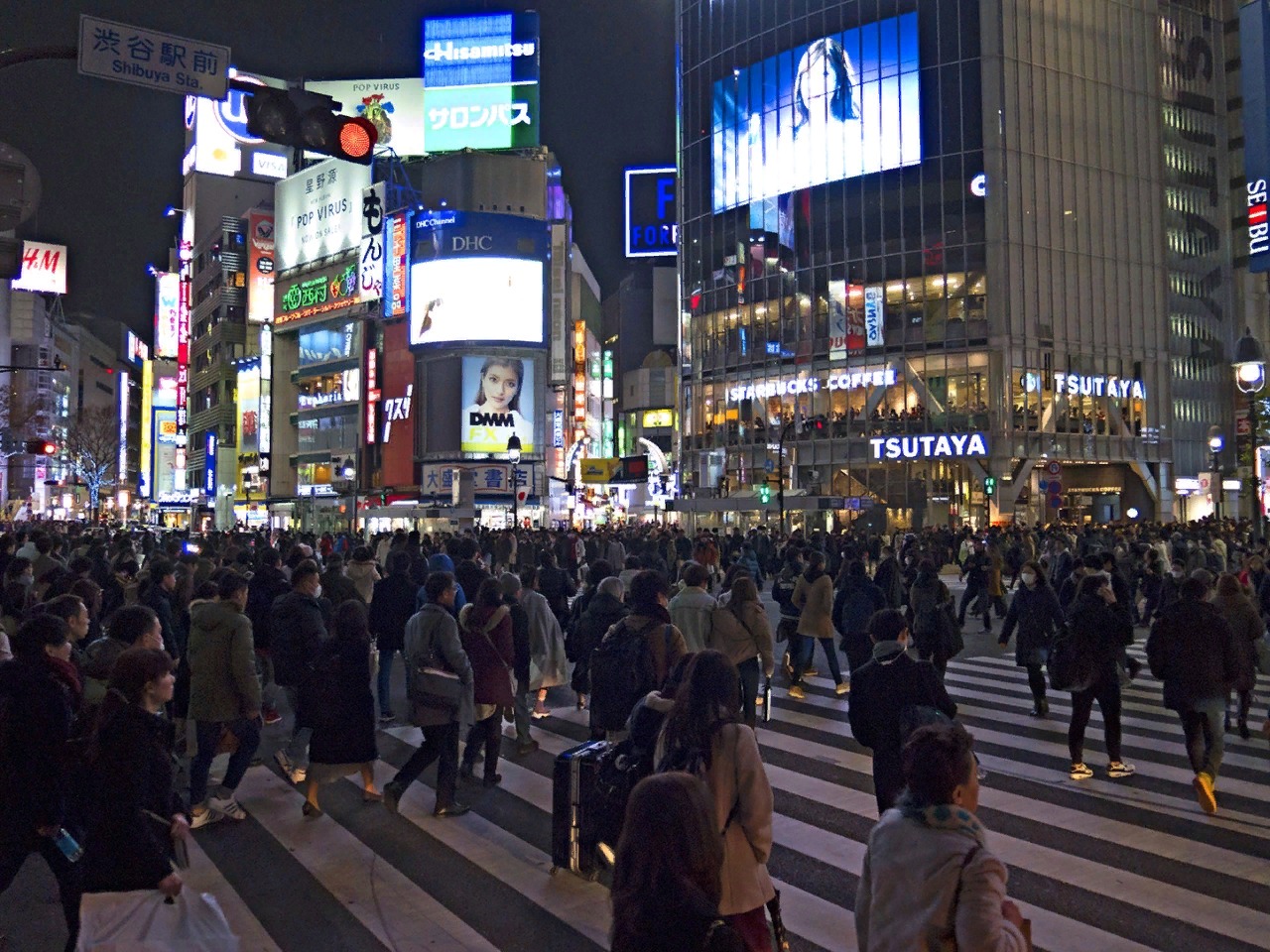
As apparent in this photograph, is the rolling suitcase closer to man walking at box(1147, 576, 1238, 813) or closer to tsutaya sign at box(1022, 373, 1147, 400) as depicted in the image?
man walking at box(1147, 576, 1238, 813)

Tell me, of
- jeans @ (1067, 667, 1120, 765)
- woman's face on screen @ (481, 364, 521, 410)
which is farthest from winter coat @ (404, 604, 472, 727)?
woman's face on screen @ (481, 364, 521, 410)

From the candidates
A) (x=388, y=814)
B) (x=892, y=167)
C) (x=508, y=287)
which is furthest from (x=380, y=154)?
(x=388, y=814)

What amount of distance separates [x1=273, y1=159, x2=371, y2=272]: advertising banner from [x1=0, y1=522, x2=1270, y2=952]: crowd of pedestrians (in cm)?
6274

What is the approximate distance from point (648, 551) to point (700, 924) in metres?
20.2

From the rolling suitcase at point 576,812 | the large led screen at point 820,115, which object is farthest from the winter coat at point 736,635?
the large led screen at point 820,115

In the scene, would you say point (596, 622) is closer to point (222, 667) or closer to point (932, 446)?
point (222, 667)

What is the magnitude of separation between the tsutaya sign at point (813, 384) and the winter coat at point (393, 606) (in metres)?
49.2

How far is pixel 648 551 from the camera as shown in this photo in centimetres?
2284

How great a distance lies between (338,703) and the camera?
735 centimetres

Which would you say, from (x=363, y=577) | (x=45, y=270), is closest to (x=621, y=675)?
(x=363, y=577)

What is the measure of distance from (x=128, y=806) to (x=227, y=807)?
13.8 feet

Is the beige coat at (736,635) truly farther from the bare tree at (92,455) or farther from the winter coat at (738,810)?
the bare tree at (92,455)

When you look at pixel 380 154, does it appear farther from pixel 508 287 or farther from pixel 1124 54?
pixel 1124 54

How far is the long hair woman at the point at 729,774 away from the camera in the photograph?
13.0 feet
